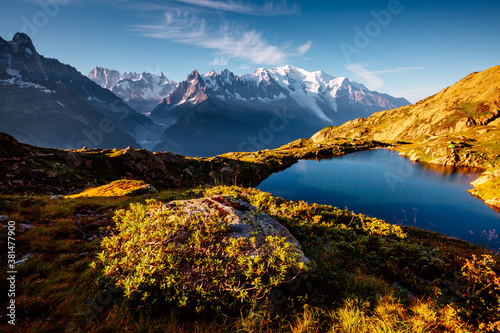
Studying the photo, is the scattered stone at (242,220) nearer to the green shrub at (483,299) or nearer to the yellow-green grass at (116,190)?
the green shrub at (483,299)

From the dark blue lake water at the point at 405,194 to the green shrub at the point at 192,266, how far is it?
29156mm

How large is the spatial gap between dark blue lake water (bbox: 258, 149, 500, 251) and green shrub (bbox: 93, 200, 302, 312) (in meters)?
29.2

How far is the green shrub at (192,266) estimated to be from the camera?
4590mm

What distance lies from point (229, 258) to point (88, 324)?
3.28 meters

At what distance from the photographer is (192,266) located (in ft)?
16.8

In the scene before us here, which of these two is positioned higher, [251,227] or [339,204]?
[251,227]

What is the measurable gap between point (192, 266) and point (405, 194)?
5160 cm

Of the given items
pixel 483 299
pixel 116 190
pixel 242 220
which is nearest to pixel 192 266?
pixel 242 220

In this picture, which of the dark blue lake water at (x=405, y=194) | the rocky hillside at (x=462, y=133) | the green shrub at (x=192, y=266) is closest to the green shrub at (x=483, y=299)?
the green shrub at (x=192, y=266)

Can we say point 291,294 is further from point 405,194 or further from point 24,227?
point 405,194

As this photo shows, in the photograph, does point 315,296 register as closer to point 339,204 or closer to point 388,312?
point 388,312

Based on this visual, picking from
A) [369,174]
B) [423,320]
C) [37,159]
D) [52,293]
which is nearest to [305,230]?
[423,320]

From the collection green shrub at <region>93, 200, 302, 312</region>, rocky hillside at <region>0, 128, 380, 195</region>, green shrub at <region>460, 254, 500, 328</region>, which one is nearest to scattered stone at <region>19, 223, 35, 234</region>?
green shrub at <region>93, 200, 302, 312</region>

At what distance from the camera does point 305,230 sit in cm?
990
